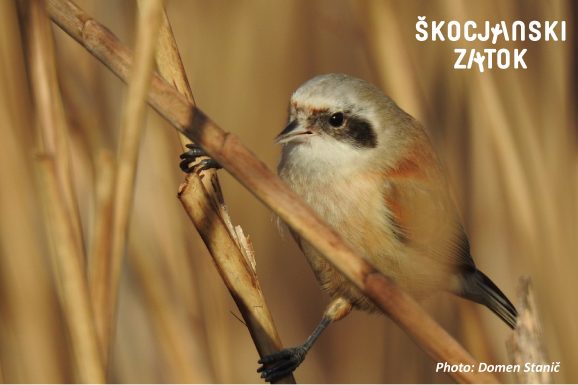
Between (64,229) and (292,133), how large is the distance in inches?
37.6

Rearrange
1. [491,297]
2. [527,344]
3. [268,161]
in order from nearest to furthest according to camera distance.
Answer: [527,344]
[491,297]
[268,161]

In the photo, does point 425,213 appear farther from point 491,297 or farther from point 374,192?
point 491,297

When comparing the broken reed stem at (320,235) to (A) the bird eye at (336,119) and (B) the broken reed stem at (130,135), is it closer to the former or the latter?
(B) the broken reed stem at (130,135)

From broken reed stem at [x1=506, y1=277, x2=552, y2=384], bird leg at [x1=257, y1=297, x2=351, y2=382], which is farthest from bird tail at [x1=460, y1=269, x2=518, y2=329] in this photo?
broken reed stem at [x1=506, y1=277, x2=552, y2=384]

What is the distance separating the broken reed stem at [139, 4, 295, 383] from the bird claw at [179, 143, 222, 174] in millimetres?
113

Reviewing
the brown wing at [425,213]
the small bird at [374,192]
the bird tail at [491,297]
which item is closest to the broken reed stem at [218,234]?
the small bird at [374,192]

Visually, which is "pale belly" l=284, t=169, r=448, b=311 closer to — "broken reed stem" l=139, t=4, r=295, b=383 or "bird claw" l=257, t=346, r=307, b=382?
"bird claw" l=257, t=346, r=307, b=382

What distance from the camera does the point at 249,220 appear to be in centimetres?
272

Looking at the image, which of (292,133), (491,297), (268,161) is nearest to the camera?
(292,133)

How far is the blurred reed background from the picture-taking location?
7.06ft

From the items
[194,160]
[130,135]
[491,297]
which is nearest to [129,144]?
[130,135]

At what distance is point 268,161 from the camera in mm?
2693

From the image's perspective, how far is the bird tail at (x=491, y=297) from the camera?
2.43m

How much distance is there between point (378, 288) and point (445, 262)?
106 centimetres
